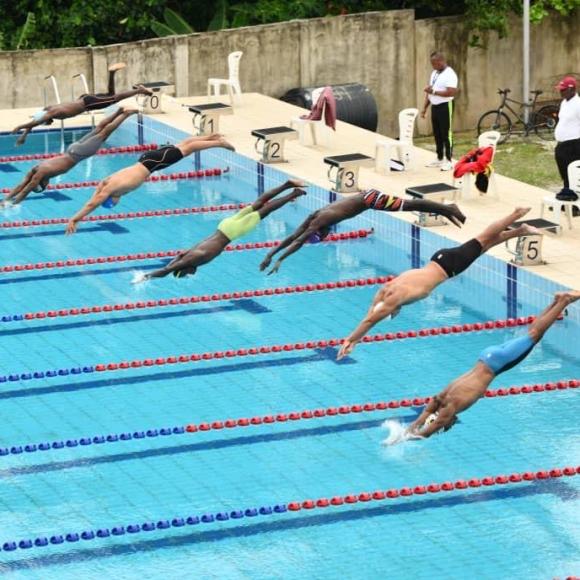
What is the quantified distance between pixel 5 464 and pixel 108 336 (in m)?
2.40

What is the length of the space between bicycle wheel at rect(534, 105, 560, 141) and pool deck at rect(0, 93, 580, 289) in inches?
98.9

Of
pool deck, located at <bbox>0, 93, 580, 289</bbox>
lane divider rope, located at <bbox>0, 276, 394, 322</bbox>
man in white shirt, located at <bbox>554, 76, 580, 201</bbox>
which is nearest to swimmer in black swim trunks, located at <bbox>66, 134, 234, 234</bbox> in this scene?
lane divider rope, located at <bbox>0, 276, 394, 322</bbox>

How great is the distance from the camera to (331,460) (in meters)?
9.92

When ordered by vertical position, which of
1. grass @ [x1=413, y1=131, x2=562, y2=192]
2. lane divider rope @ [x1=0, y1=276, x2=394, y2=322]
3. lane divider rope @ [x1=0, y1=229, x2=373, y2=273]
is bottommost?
lane divider rope @ [x1=0, y1=276, x2=394, y2=322]

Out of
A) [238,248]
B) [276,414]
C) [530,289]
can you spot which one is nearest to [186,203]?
[238,248]

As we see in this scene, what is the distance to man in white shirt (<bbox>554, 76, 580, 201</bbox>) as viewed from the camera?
554 inches

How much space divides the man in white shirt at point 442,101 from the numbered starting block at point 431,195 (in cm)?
205

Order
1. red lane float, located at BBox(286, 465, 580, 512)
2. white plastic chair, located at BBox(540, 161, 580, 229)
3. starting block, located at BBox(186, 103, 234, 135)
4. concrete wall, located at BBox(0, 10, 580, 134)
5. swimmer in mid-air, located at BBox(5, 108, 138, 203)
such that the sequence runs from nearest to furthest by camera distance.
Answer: red lane float, located at BBox(286, 465, 580, 512) → swimmer in mid-air, located at BBox(5, 108, 138, 203) → white plastic chair, located at BBox(540, 161, 580, 229) → starting block, located at BBox(186, 103, 234, 135) → concrete wall, located at BBox(0, 10, 580, 134)

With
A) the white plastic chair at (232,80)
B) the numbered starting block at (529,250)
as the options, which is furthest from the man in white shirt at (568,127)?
the white plastic chair at (232,80)

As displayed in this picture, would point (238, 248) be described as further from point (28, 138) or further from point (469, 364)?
point (28, 138)

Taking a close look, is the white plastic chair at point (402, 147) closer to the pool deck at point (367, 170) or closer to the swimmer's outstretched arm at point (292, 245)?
the pool deck at point (367, 170)

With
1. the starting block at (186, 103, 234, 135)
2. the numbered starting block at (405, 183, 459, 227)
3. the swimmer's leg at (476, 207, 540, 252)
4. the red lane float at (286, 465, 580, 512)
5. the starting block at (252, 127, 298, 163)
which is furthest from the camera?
the starting block at (186, 103, 234, 135)

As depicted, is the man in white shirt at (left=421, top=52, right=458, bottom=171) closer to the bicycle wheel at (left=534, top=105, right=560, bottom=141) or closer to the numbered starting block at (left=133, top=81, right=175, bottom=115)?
the bicycle wheel at (left=534, top=105, right=560, bottom=141)

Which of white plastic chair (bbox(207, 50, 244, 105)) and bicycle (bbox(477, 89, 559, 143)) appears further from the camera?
white plastic chair (bbox(207, 50, 244, 105))
